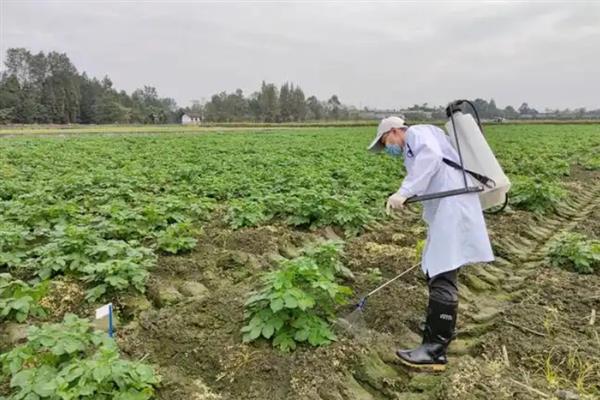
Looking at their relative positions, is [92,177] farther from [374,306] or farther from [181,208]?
[374,306]

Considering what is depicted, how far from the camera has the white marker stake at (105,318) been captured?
3330 millimetres

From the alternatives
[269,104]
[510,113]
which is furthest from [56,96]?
[510,113]

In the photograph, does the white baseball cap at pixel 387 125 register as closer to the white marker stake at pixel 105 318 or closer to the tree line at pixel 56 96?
the white marker stake at pixel 105 318

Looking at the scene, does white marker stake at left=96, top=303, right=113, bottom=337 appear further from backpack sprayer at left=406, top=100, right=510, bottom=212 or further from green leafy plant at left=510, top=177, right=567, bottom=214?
green leafy plant at left=510, top=177, right=567, bottom=214

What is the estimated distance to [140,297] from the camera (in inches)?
171

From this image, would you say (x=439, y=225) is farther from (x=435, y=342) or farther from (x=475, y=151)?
(x=435, y=342)

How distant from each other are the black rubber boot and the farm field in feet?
0.32

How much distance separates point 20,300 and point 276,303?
77.3 inches

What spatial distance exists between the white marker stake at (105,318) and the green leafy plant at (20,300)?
27.5 inches

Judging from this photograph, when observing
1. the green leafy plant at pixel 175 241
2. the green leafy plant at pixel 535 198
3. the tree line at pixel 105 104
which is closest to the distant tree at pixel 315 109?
the tree line at pixel 105 104

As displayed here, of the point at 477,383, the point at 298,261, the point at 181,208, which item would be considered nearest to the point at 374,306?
the point at 298,261

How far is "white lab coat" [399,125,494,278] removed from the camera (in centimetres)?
337

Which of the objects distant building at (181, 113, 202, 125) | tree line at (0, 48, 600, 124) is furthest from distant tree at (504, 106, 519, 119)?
distant building at (181, 113, 202, 125)

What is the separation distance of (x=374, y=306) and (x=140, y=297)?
6.79 feet
